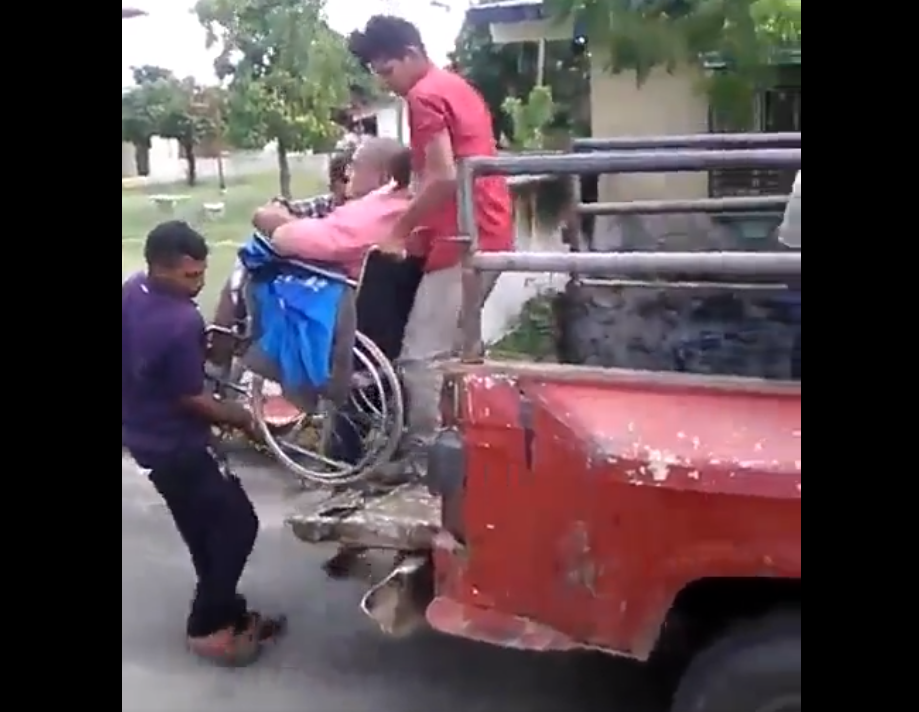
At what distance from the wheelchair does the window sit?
1.05 meters

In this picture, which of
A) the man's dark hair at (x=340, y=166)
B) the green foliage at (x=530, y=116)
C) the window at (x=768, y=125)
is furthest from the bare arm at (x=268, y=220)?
the green foliage at (x=530, y=116)

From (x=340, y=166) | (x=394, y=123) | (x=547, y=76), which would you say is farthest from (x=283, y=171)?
(x=547, y=76)

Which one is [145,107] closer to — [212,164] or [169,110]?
[169,110]

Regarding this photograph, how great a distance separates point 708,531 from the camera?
6.77ft

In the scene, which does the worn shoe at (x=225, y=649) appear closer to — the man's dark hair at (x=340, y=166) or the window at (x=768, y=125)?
the man's dark hair at (x=340, y=166)

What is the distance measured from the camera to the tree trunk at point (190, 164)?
283cm

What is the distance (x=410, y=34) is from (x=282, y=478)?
1.32m

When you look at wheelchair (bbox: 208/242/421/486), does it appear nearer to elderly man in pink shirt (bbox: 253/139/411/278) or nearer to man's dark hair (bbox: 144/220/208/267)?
elderly man in pink shirt (bbox: 253/139/411/278)

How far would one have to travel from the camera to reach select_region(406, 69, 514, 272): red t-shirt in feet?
9.66

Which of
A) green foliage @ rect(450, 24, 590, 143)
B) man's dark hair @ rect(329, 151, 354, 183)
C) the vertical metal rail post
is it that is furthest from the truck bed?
green foliage @ rect(450, 24, 590, 143)

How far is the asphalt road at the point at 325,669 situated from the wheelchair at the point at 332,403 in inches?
15.3
